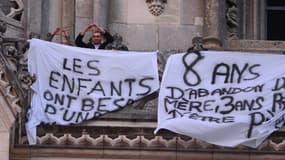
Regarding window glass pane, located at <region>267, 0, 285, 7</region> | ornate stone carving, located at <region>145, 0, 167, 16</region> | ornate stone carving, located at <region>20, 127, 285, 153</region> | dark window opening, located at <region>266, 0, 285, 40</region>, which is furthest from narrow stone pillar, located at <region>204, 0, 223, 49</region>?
ornate stone carving, located at <region>20, 127, 285, 153</region>

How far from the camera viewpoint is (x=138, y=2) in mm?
24453

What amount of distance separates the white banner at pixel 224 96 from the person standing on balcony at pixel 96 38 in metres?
1.23

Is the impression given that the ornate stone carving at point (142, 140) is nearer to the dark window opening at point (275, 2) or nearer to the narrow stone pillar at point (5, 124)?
the narrow stone pillar at point (5, 124)

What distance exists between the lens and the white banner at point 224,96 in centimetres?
2131

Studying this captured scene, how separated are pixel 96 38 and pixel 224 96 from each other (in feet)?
8.07

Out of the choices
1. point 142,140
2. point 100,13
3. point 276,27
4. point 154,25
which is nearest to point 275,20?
point 276,27

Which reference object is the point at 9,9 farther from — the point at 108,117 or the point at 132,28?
the point at 108,117

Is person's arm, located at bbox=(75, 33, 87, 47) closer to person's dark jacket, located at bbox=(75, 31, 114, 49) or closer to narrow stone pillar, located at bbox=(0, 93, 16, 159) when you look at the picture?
person's dark jacket, located at bbox=(75, 31, 114, 49)

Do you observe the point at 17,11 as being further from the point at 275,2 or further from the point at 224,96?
the point at 275,2

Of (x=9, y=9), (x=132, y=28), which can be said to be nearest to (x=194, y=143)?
(x=132, y=28)

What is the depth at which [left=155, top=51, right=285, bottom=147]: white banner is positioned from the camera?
2131cm

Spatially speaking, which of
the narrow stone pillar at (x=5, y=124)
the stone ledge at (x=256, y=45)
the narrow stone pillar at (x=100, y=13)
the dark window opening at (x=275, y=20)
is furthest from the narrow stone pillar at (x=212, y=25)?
the narrow stone pillar at (x=5, y=124)

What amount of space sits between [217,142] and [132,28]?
385 centimetres

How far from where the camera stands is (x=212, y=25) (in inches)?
957
